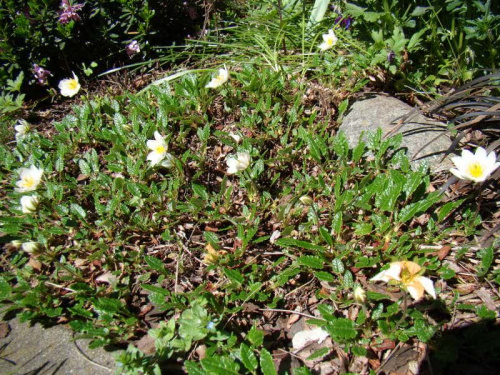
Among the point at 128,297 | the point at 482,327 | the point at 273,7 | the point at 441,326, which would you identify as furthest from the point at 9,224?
the point at 273,7

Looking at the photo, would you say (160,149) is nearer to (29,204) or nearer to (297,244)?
(29,204)

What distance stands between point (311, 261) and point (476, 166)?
85 cm

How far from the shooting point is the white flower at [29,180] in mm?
2285

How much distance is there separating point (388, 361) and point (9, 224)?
2113 millimetres

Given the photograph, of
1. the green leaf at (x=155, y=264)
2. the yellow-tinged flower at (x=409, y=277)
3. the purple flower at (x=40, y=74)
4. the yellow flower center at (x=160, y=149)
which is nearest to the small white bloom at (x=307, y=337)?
the yellow-tinged flower at (x=409, y=277)

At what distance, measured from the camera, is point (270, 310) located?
1.84m

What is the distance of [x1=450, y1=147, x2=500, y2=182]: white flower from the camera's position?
5.63ft

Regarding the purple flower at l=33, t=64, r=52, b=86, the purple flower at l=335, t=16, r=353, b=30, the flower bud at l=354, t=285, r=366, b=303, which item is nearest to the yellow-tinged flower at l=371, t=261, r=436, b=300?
the flower bud at l=354, t=285, r=366, b=303

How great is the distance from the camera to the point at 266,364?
1513 mm

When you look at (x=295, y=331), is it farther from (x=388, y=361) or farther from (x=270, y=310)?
(x=388, y=361)

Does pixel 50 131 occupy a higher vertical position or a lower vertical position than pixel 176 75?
lower

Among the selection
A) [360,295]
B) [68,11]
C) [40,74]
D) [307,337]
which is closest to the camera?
[360,295]

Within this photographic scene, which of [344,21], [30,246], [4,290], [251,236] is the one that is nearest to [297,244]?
[251,236]

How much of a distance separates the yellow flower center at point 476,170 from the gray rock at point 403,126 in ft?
1.39
